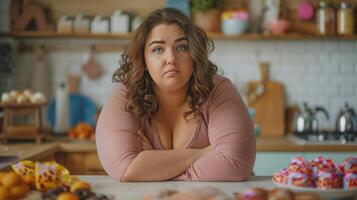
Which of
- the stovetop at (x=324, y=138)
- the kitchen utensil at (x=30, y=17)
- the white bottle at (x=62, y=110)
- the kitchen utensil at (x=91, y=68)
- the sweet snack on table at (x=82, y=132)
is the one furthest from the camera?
the kitchen utensil at (x=91, y=68)

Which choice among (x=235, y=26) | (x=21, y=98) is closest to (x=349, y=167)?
(x=21, y=98)

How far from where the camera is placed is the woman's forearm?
2.20 meters

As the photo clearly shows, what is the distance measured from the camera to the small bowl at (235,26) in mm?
4684

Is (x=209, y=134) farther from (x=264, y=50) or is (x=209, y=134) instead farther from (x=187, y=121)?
(x=264, y=50)

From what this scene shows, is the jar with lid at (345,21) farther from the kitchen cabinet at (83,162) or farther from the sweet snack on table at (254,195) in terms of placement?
the sweet snack on table at (254,195)

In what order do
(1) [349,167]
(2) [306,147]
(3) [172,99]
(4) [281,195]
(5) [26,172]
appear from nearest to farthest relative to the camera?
(4) [281,195]
(1) [349,167]
(5) [26,172]
(3) [172,99]
(2) [306,147]

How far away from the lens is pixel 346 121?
15.4 ft

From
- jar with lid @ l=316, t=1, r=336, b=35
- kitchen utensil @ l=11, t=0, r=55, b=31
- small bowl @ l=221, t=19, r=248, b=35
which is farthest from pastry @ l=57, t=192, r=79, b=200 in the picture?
jar with lid @ l=316, t=1, r=336, b=35

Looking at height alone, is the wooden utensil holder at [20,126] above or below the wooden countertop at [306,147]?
above

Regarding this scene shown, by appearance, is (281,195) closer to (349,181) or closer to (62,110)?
(349,181)

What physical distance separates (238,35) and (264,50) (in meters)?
0.34

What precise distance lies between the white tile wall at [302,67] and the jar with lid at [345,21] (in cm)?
19

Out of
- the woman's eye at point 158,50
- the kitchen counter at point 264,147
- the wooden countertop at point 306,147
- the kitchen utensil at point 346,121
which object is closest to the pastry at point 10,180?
the woman's eye at point 158,50

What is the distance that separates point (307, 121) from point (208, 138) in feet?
7.97
